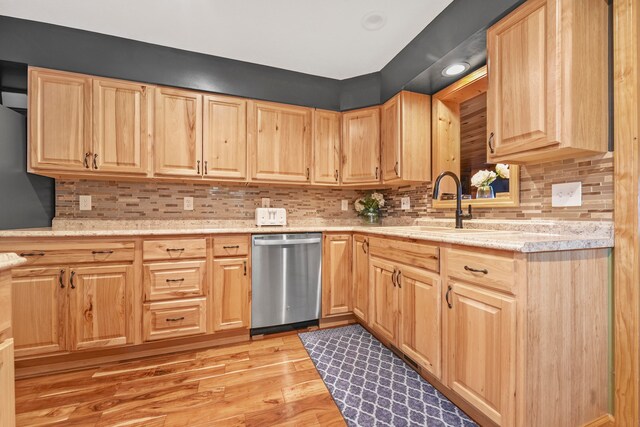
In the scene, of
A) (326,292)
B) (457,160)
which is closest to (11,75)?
(326,292)

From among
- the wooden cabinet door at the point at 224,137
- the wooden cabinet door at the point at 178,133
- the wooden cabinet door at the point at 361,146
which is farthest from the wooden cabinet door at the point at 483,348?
the wooden cabinet door at the point at 178,133

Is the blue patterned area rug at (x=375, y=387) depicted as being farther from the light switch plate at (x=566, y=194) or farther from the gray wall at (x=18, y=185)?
the gray wall at (x=18, y=185)

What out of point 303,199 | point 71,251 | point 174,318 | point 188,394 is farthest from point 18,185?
point 303,199

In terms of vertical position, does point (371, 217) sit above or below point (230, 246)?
above

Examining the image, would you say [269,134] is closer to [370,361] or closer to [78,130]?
[78,130]

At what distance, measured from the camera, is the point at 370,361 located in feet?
6.12

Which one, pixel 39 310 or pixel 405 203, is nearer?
pixel 39 310

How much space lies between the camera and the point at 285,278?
2277 mm

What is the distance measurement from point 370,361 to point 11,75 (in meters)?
3.47

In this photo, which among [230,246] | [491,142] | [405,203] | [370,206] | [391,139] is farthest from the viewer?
[370,206]

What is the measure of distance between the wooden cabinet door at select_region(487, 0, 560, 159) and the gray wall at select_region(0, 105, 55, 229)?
10.2ft

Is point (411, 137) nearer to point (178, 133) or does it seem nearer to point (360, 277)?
point (360, 277)

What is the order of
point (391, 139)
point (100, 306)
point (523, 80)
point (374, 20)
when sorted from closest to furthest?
point (523, 80) → point (100, 306) → point (374, 20) → point (391, 139)

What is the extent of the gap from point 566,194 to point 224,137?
2.45 metres
